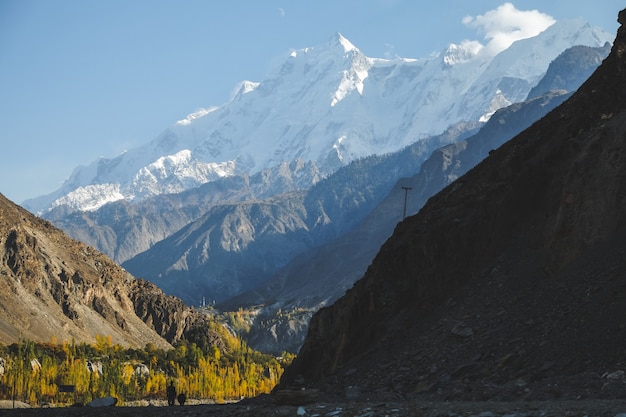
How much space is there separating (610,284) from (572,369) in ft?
15.7

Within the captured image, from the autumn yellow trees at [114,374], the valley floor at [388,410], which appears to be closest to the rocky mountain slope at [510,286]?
the valley floor at [388,410]

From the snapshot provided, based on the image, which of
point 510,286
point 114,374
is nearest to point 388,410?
point 510,286

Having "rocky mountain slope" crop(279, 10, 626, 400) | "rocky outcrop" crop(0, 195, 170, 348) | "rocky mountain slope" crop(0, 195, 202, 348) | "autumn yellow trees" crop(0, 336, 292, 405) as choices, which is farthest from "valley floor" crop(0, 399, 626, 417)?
"rocky outcrop" crop(0, 195, 170, 348)

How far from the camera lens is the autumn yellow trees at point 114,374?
130125 mm

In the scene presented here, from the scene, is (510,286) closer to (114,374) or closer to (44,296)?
(114,374)

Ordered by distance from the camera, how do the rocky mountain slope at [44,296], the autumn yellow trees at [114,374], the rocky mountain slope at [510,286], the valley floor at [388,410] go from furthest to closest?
the rocky mountain slope at [44,296] < the autumn yellow trees at [114,374] < the rocky mountain slope at [510,286] < the valley floor at [388,410]

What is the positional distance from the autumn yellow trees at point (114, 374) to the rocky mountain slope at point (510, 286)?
91004 millimetres

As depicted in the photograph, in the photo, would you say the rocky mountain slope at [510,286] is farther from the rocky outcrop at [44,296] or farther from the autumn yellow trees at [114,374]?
the rocky outcrop at [44,296]

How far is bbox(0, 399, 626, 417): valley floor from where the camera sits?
19.2 metres

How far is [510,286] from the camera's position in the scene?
32.8 m

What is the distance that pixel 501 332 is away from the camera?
29.2 meters

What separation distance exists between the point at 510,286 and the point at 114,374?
11956 cm

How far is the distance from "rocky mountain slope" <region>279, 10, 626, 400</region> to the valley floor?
186 centimetres

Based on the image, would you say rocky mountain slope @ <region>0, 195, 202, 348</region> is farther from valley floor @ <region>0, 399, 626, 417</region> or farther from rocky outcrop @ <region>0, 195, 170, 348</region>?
valley floor @ <region>0, 399, 626, 417</region>
